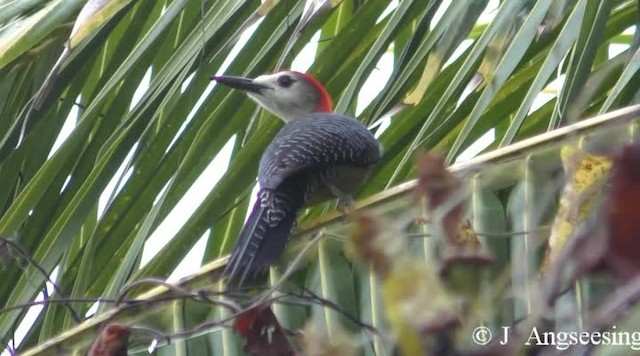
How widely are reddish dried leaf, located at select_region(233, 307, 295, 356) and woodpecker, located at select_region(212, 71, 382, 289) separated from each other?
4.40 feet

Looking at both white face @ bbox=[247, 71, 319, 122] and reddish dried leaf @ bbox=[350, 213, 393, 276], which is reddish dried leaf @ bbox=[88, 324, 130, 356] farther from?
white face @ bbox=[247, 71, 319, 122]

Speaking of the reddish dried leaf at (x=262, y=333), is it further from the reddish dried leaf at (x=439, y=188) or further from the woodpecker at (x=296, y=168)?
the woodpecker at (x=296, y=168)

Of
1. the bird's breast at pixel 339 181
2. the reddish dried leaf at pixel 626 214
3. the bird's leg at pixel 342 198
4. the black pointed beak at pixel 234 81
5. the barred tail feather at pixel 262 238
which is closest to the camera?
the reddish dried leaf at pixel 626 214

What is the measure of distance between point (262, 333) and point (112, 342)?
0.22m

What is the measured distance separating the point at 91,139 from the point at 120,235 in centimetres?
32

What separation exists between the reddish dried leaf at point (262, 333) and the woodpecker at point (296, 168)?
1341mm

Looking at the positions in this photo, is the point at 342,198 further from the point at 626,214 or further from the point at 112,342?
the point at 626,214

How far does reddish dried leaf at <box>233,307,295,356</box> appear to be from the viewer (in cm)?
156

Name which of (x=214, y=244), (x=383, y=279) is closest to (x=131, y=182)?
(x=214, y=244)

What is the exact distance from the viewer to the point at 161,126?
3094 mm

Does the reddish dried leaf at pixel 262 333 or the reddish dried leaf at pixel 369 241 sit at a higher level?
the reddish dried leaf at pixel 262 333

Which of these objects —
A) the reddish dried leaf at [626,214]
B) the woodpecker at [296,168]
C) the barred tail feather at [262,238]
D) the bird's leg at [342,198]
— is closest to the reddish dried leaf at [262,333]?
the reddish dried leaf at [626,214]

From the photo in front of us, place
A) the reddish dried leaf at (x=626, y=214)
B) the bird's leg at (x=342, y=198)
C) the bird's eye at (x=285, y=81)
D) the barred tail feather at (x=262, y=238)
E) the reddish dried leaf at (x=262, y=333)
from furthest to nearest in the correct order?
the bird's eye at (x=285, y=81) → the bird's leg at (x=342, y=198) → the barred tail feather at (x=262, y=238) → the reddish dried leaf at (x=262, y=333) → the reddish dried leaf at (x=626, y=214)

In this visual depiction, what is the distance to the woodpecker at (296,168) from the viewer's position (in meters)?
3.23
